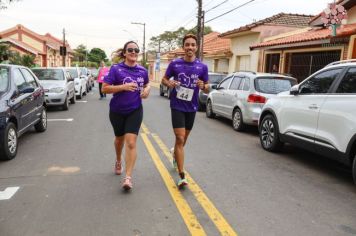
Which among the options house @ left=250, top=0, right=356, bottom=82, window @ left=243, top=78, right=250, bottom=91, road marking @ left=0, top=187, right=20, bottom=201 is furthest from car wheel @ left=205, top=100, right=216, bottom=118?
road marking @ left=0, top=187, right=20, bottom=201

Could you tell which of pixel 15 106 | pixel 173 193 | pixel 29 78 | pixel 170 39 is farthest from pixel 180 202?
pixel 170 39

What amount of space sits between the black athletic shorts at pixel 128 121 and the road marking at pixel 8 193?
1.48m

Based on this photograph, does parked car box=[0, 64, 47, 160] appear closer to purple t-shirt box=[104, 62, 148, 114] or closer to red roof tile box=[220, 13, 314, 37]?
purple t-shirt box=[104, 62, 148, 114]

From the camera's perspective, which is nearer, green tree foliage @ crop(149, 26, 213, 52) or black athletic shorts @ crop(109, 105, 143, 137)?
black athletic shorts @ crop(109, 105, 143, 137)

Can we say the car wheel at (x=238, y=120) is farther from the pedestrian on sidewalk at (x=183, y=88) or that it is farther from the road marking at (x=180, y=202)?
the pedestrian on sidewalk at (x=183, y=88)

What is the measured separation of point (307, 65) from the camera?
52.4ft

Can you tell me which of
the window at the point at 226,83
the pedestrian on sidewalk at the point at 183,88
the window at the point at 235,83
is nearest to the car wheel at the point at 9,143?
the pedestrian on sidewalk at the point at 183,88

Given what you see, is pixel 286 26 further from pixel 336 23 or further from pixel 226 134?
pixel 226 134

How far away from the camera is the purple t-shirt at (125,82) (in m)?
4.68

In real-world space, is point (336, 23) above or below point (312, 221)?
above

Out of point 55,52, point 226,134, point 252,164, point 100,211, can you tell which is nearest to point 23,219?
point 100,211

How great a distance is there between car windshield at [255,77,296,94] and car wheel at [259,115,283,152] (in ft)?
5.67

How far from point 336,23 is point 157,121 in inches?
277

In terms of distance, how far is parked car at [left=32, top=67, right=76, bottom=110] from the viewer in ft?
41.9
